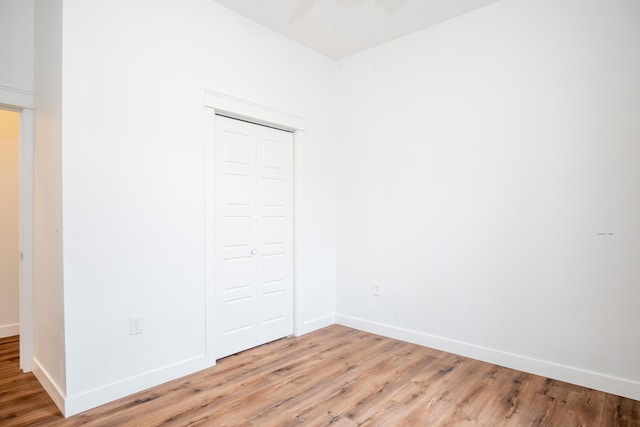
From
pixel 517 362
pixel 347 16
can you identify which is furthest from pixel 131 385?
pixel 347 16

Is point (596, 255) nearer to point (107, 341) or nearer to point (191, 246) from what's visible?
point (191, 246)

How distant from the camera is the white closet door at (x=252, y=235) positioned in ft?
9.85

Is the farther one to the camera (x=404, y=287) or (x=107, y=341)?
(x=404, y=287)

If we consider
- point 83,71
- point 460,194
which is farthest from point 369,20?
point 83,71

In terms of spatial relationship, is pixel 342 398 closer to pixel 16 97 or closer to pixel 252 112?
pixel 252 112

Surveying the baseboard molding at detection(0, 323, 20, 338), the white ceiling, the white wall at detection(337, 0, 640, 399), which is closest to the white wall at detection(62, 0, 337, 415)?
the white ceiling

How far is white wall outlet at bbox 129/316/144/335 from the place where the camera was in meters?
2.41

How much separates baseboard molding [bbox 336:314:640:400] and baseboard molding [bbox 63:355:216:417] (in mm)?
1759

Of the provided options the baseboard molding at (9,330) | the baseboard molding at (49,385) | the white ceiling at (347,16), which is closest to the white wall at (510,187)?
the white ceiling at (347,16)

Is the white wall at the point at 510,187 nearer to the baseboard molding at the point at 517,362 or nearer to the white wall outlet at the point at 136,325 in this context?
the baseboard molding at the point at 517,362

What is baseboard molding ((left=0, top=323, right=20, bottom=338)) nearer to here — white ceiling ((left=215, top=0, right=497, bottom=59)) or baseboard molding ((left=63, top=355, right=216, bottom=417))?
baseboard molding ((left=63, top=355, right=216, bottom=417))

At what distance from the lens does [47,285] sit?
2420 millimetres

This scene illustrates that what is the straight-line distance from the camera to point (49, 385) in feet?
7.80

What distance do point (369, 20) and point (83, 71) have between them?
2341 mm
